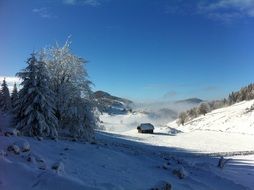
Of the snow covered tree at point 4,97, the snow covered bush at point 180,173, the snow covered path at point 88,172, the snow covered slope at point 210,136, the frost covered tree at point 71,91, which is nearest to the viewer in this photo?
the snow covered path at point 88,172

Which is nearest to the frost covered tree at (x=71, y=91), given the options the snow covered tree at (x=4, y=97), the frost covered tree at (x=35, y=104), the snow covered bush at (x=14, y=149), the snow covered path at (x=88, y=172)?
the frost covered tree at (x=35, y=104)

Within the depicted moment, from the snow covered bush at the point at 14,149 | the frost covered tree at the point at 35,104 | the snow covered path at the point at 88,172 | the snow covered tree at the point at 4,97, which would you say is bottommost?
the snow covered path at the point at 88,172

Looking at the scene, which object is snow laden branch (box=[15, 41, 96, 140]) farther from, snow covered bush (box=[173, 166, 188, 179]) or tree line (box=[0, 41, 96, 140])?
snow covered bush (box=[173, 166, 188, 179])

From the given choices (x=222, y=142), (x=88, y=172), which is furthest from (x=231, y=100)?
(x=88, y=172)

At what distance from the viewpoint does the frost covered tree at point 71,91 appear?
30141 millimetres

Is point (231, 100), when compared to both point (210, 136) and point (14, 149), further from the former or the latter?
point (14, 149)

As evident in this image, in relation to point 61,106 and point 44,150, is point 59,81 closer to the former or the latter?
point 61,106

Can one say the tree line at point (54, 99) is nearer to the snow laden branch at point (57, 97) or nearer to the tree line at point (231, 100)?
the snow laden branch at point (57, 97)

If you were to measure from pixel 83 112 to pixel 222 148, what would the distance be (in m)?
18.1

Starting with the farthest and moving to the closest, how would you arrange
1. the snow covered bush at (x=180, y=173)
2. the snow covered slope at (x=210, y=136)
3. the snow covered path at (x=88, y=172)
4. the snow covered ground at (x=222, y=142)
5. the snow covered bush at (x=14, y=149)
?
the snow covered slope at (x=210, y=136), the snow covered ground at (x=222, y=142), the snow covered bush at (x=180, y=173), the snow covered bush at (x=14, y=149), the snow covered path at (x=88, y=172)

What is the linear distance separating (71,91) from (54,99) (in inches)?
111

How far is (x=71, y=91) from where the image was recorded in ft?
102

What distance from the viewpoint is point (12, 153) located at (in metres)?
12.4

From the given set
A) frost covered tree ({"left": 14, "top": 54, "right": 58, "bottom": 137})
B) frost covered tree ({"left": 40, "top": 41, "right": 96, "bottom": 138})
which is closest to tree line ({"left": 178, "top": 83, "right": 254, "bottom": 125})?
frost covered tree ({"left": 40, "top": 41, "right": 96, "bottom": 138})
